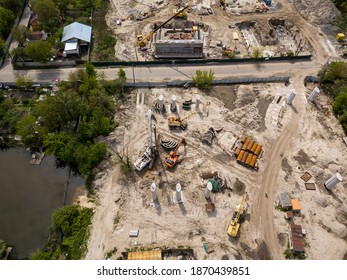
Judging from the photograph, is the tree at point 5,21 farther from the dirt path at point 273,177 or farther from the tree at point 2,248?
the dirt path at point 273,177

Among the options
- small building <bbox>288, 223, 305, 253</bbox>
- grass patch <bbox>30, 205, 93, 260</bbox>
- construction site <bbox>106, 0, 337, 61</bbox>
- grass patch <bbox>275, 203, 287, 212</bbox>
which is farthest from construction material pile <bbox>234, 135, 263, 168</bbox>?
grass patch <bbox>30, 205, 93, 260</bbox>

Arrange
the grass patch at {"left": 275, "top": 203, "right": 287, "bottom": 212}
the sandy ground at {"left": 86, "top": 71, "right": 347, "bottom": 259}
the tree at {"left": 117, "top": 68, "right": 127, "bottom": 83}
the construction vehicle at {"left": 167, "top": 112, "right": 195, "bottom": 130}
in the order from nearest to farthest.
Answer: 1. the sandy ground at {"left": 86, "top": 71, "right": 347, "bottom": 259}
2. the grass patch at {"left": 275, "top": 203, "right": 287, "bottom": 212}
3. the construction vehicle at {"left": 167, "top": 112, "right": 195, "bottom": 130}
4. the tree at {"left": 117, "top": 68, "right": 127, "bottom": 83}

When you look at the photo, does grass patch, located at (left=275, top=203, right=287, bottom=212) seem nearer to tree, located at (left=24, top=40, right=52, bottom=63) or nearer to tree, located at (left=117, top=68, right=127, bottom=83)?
tree, located at (left=117, top=68, right=127, bottom=83)

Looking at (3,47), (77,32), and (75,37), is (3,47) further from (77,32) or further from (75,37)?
(77,32)

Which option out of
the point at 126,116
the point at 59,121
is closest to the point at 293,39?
the point at 126,116

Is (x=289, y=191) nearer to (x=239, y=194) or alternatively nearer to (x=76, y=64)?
(x=239, y=194)
